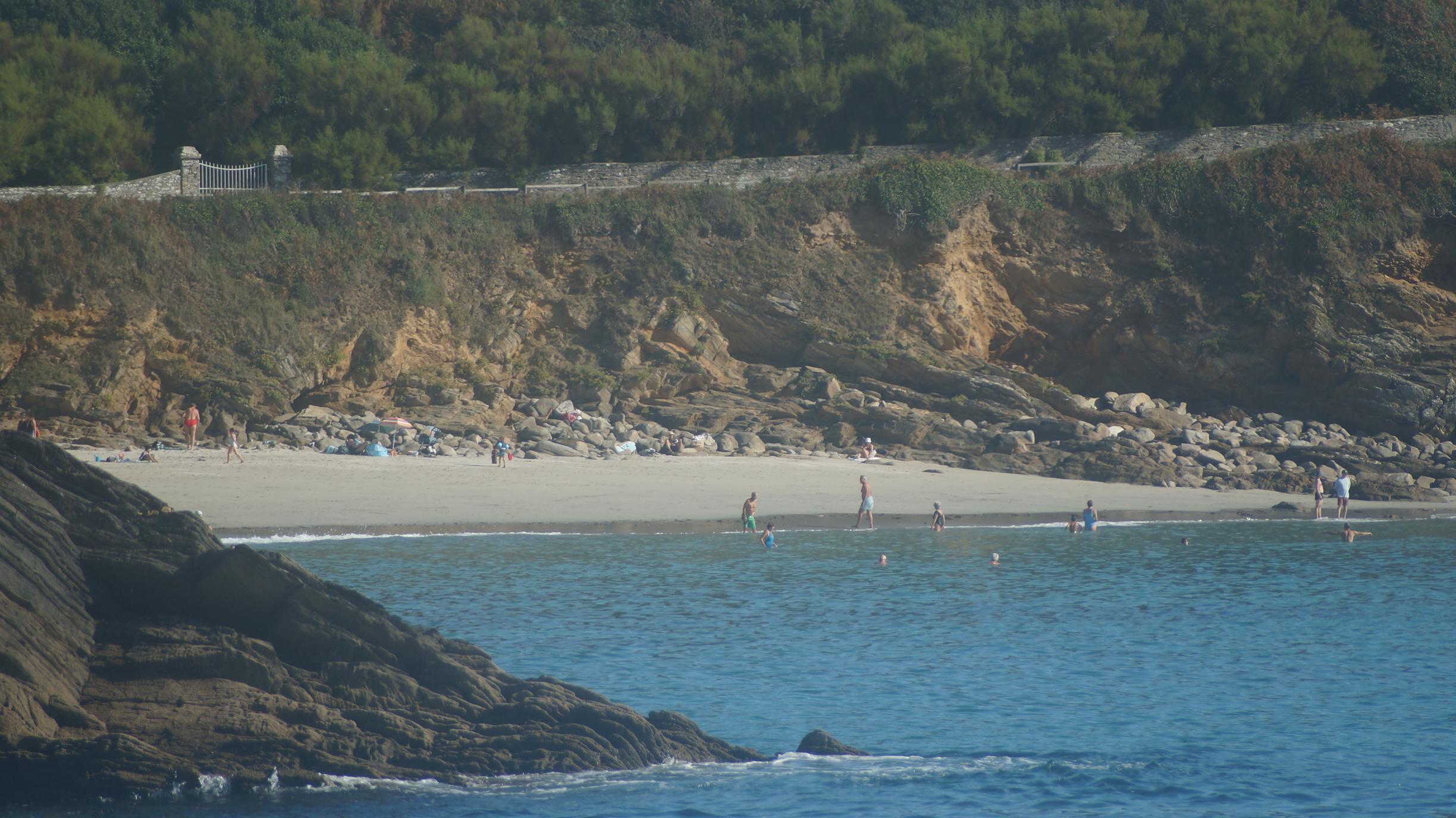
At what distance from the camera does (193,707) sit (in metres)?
7.56

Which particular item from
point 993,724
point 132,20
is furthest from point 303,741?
point 132,20

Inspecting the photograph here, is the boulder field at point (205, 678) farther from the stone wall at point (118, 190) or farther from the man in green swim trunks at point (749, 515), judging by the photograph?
the stone wall at point (118, 190)

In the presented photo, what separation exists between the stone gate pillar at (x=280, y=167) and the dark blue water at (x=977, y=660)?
1353 centimetres

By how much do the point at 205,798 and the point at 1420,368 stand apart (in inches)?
1101

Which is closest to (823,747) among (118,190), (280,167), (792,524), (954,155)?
(792,524)

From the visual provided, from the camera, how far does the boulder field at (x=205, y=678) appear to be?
23.7ft

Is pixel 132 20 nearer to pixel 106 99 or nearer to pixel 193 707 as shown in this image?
pixel 106 99

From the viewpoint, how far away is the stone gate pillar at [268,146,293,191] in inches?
1069

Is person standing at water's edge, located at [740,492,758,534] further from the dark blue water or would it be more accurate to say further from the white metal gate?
the white metal gate

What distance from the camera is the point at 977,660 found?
12.5 m

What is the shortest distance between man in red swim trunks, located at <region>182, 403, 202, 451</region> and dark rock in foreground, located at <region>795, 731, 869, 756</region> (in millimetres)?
15954

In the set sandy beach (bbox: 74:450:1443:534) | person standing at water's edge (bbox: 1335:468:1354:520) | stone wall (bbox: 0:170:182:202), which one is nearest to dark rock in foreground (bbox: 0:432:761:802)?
sandy beach (bbox: 74:450:1443:534)

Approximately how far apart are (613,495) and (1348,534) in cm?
1331

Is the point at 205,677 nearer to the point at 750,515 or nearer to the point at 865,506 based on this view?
the point at 750,515
